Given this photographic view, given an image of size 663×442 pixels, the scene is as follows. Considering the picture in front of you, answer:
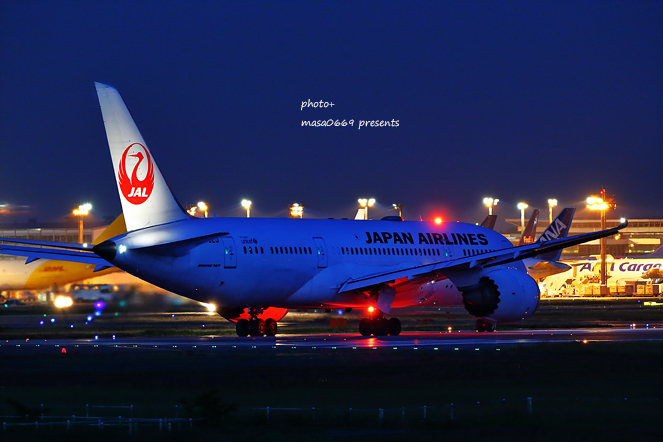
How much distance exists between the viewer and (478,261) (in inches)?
1271

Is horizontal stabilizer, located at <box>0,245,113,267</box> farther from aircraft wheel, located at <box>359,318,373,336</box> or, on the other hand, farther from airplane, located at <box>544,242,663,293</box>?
airplane, located at <box>544,242,663,293</box>

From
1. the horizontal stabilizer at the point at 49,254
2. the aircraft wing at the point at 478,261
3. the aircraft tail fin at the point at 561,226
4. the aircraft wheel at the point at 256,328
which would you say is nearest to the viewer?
the aircraft wing at the point at 478,261

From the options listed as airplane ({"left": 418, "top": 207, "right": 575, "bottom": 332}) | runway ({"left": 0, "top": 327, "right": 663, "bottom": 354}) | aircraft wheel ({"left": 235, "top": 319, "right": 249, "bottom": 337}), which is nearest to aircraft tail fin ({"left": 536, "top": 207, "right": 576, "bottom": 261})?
airplane ({"left": 418, "top": 207, "right": 575, "bottom": 332})

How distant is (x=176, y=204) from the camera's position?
3025cm

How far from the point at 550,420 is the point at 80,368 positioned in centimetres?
1134

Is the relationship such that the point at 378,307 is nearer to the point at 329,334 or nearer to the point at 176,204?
the point at 329,334

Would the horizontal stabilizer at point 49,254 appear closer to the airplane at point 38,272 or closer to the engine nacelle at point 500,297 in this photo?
the engine nacelle at point 500,297

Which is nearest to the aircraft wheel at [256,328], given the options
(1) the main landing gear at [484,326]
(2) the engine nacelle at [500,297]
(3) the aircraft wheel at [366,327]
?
(3) the aircraft wheel at [366,327]

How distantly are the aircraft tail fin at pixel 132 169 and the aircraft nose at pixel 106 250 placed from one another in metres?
1.47

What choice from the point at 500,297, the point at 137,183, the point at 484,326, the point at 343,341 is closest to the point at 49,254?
the point at 137,183

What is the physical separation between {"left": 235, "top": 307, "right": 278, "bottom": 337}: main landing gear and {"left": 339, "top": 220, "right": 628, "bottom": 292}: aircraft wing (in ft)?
9.71

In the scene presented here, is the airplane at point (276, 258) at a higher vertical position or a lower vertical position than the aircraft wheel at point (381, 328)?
higher

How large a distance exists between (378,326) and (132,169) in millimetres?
11179

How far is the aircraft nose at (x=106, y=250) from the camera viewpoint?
27869 mm
